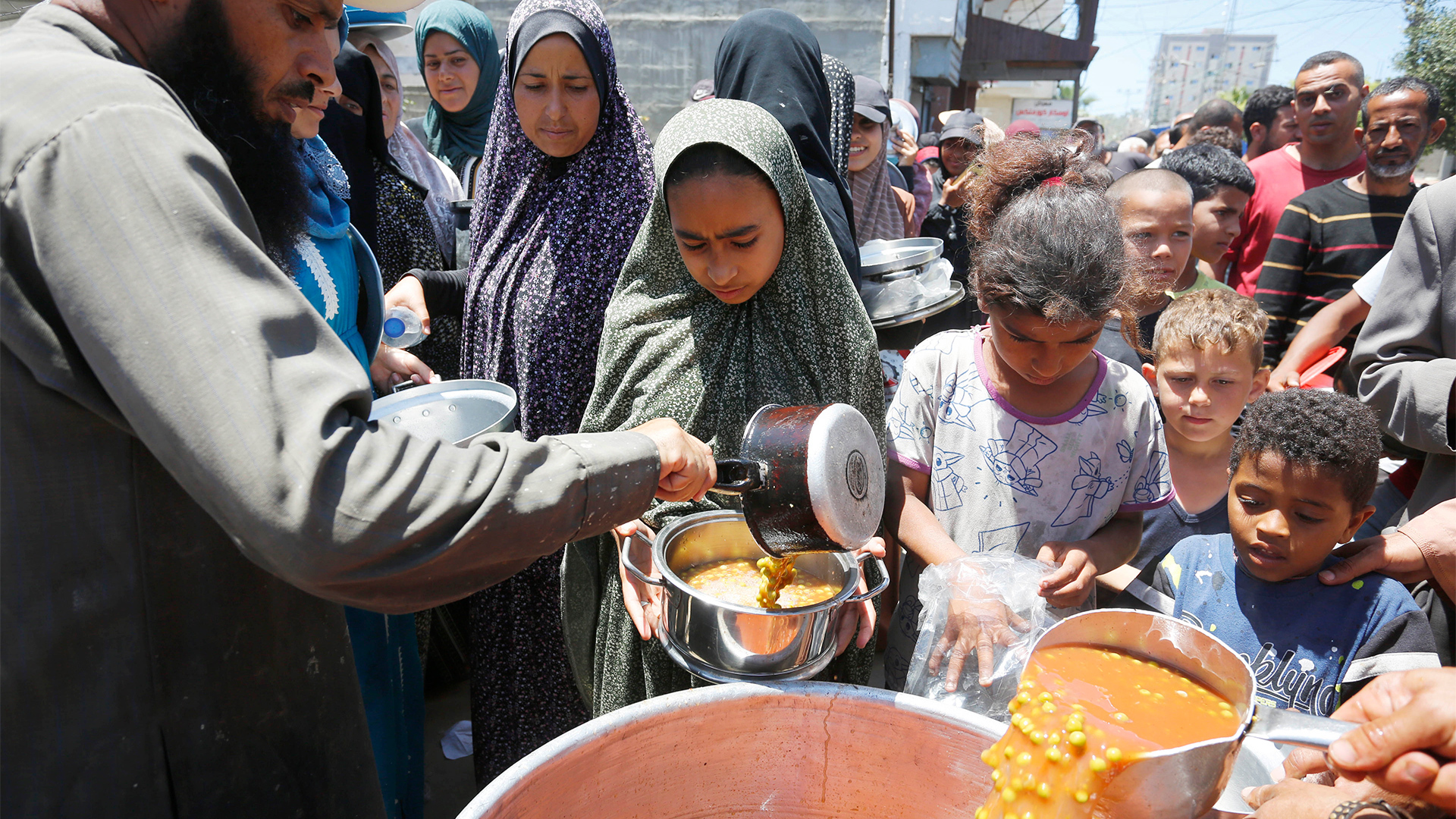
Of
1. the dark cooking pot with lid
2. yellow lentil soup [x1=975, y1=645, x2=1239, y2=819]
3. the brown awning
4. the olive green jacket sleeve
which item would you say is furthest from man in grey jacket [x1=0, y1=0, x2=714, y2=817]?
the brown awning

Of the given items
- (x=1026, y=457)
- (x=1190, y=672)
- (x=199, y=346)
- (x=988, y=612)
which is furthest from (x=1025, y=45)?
(x=199, y=346)

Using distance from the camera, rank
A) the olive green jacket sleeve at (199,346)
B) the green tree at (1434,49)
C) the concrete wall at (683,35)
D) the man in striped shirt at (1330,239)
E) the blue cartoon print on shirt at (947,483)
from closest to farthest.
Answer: the olive green jacket sleeve at (199,346) → the blue cartoon print on shirt at (947,483) → the man in striped shirt at (1330,239) → the concrete wall at (683,35) → the green tree at (1434,49)

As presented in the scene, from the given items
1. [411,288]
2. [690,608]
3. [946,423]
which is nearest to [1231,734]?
[690,608]

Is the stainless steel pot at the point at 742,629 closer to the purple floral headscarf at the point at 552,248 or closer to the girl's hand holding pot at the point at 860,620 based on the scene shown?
the girl's hand holding pot at the point at 860,620


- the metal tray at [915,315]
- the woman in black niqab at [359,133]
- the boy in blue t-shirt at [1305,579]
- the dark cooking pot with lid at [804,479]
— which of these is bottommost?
the boy in blue t-shirt at [1305,579]

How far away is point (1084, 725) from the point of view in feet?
3.71

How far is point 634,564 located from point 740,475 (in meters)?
0.47

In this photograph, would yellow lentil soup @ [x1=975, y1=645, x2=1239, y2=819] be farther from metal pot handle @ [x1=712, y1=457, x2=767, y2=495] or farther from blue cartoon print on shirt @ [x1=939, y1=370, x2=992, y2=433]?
blue cartoon print on shirt @ [x1=939, y1=370, x2=992, y2=433]

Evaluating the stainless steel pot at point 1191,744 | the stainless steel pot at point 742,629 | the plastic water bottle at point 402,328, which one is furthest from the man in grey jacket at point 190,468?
the plastic water bottle at point 402,328

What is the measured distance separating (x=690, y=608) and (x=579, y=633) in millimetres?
748

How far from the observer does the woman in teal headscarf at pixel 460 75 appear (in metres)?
3.76

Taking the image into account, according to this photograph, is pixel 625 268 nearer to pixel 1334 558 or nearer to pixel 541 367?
pixel 541 367

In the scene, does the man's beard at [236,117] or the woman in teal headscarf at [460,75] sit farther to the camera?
the woman in teal headscarf at [460,75]

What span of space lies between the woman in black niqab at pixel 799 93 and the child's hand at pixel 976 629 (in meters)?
1.22
